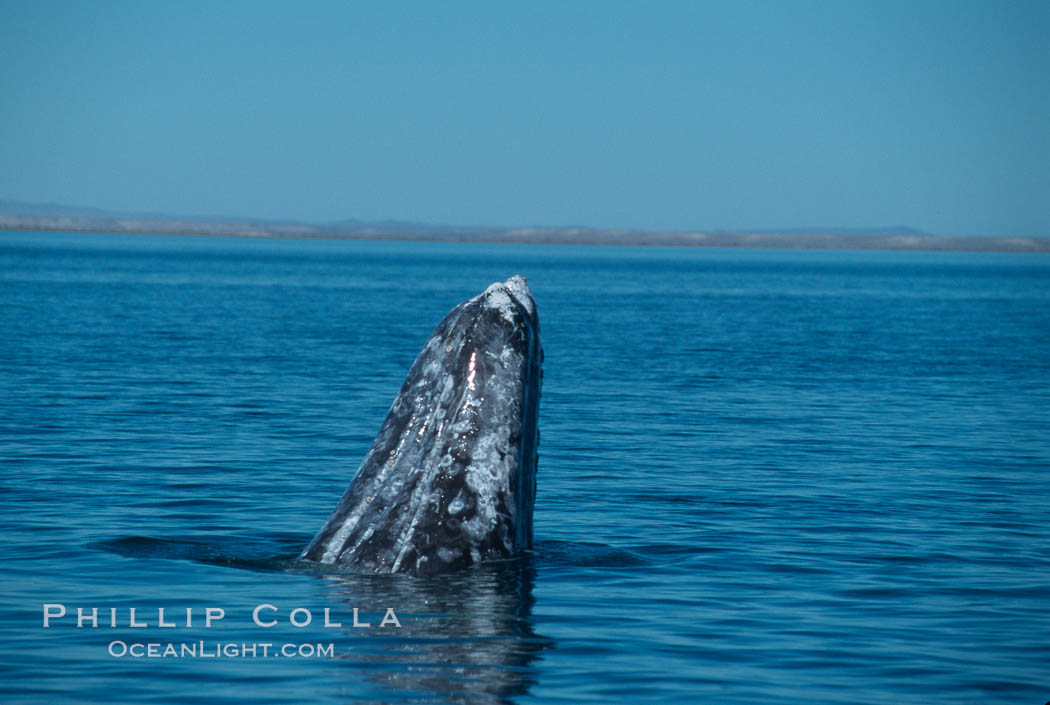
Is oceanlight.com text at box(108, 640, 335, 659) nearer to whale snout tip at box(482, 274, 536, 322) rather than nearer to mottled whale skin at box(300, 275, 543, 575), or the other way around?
mottled whale skin at box(300, 275, 543, 575)

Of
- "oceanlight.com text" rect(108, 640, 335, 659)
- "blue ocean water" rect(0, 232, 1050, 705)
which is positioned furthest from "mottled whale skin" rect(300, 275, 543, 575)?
"oceanlight.com text" rect(108, 640, 335, 659)

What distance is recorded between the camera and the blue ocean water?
23.0ft

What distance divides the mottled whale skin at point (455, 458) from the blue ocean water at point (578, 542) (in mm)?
257

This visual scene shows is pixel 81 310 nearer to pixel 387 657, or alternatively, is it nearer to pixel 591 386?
pixel 591 386

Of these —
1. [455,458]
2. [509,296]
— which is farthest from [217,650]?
[509,296]

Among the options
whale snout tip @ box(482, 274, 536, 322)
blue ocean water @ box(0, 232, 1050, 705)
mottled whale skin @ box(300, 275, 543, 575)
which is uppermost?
whale snout tip @ box(482, 274, 536, 322)

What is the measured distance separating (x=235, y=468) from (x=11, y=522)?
3.35 m

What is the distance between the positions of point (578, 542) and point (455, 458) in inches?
134

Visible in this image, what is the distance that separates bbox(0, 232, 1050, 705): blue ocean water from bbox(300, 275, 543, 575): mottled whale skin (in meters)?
0.26

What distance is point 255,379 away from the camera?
77.7 feet

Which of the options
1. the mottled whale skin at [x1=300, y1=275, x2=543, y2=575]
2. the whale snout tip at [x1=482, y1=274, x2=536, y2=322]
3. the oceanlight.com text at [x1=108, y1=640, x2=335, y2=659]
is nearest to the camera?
the oceanlight.com text at [x1=108, y1=640, x2=335, y2=659]

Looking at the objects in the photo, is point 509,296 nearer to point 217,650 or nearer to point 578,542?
point 217,650

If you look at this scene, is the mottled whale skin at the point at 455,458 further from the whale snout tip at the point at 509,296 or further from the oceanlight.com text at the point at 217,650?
the oceanlight.com text at the point at 217,650

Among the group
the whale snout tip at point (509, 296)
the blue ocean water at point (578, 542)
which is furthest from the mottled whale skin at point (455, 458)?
the blue ocean water at point (578, 542)
